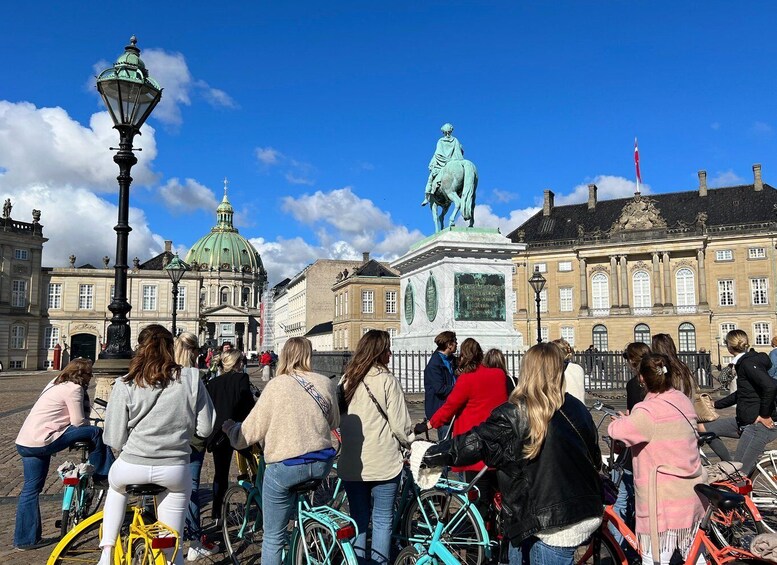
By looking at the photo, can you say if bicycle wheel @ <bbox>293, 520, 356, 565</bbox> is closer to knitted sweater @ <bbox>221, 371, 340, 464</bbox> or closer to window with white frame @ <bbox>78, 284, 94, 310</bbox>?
knitted sweater @ <bbox>221, 371, 340, 464</bbox>

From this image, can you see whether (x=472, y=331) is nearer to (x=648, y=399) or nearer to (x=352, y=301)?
(x=648, y=399)

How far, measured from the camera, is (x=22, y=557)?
18.0 feet

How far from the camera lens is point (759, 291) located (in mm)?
58406

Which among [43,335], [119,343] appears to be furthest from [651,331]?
[43,335]

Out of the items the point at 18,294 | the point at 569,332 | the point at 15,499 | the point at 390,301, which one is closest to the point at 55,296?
the point at 18,294

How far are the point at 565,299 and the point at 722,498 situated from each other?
64849 millimetres

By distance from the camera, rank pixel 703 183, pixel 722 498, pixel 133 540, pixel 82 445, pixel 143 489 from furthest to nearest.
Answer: pixel 703 183 < pixel 82 445 < pixel 133 540 < pixel 143 489 < pixel 722 498

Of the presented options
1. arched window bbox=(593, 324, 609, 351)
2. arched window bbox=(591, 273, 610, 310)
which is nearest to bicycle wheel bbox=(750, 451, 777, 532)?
arched window bbox=(593, 324, 609, 351)

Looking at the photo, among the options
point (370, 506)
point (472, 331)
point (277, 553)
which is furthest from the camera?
point (472, 331)

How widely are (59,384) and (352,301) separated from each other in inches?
2392

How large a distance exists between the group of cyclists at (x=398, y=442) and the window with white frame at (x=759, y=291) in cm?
6310

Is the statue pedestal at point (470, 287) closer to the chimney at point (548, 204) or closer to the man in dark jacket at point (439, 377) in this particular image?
the man in dark jacket at point (439, 377)

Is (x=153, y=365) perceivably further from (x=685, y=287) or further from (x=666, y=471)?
(x=685, y=287)

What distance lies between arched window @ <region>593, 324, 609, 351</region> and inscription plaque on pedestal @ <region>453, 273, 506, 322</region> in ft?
176
